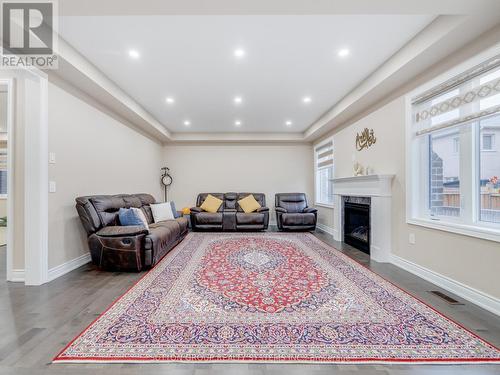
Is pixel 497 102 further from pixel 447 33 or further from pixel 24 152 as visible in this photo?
pixel 24 152

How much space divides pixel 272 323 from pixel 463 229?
6.92ft

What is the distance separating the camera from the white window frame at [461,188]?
6.97 ft

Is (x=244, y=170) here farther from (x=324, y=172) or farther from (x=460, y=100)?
(x=460, y=100)

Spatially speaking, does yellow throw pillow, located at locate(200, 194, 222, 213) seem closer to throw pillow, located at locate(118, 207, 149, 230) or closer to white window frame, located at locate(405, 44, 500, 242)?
throw pillow, located at locate(118, 207, 149, 230)

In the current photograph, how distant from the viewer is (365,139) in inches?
158

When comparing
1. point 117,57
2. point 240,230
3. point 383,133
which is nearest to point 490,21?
point 383,133

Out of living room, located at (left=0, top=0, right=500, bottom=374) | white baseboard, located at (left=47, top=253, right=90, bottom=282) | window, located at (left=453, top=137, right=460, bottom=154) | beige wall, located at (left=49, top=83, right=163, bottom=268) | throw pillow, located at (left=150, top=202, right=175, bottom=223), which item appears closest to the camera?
living room, located at (left=0, top=0, right=500, bottom=374)

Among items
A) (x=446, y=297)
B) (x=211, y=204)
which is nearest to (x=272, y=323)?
(x=446, y=297)

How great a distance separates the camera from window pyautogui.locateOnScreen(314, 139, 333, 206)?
576 centimetres

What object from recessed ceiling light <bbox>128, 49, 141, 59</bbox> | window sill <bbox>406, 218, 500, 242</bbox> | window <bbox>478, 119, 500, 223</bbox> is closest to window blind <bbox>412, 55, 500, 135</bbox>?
window <bbox>478, 119, 500, 223</bbox>

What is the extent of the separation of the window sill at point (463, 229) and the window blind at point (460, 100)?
1.05 meters

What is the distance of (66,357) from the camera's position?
4.71 feet

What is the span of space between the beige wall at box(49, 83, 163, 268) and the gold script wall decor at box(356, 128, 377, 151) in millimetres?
4492

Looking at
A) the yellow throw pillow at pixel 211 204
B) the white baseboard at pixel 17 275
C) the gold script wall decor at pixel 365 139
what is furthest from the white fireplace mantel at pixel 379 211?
the white baseboard at pixel 17 275
